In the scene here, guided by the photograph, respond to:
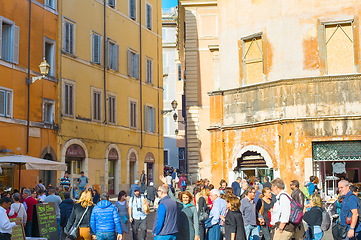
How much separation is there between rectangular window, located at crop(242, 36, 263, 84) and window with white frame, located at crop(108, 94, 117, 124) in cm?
1384

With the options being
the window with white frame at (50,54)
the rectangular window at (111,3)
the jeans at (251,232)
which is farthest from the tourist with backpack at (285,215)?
the rectangular window at (111,3)

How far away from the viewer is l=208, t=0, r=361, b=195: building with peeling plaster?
16703 millimetres

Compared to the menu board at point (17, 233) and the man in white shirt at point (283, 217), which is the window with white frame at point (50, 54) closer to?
the menu board at point (17, 233)

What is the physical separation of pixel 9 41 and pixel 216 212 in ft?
50.4

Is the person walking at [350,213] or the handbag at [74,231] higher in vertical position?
the person walking at [350,213]

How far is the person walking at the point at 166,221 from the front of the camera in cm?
888

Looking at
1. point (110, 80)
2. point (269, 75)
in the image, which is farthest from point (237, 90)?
point (110, 80)

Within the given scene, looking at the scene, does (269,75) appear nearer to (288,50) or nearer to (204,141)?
(288,50)

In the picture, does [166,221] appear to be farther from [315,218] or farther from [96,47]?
[96,47]

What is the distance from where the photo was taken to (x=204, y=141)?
118ft

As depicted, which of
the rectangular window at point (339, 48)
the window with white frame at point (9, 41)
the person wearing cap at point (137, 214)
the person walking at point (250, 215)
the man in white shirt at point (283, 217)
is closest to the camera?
the man in white shirt at point (283, 217)

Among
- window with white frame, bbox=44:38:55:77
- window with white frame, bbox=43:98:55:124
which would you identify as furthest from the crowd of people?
window with white frame, bbox=44:38:55:77

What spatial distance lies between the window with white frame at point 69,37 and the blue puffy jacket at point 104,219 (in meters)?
18.5

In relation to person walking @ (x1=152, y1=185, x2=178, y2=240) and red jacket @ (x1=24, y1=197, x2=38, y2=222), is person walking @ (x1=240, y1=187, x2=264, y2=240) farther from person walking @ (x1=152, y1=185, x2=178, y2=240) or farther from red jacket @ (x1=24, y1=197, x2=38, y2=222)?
red jacket @ (x1=24, y1=197, x2=38, y2=222)
